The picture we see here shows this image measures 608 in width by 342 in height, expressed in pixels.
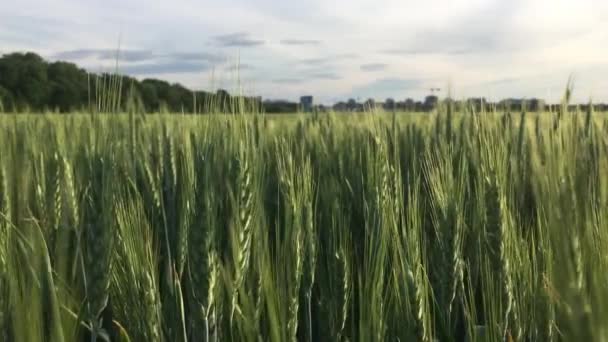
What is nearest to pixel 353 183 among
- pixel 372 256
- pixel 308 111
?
pixel 372 256

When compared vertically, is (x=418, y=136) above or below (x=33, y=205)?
above

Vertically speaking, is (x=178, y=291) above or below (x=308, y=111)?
below

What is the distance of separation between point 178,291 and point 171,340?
0.09m

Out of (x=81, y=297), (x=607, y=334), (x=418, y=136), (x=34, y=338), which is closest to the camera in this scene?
(x=607, y=334)

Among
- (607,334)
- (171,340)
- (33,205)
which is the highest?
(607,334)

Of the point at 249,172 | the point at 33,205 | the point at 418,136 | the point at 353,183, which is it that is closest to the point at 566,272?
the point at 249,172

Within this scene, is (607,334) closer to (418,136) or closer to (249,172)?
(249,172)

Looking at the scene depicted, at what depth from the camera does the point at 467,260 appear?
147cm

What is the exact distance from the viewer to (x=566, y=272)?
491 mm

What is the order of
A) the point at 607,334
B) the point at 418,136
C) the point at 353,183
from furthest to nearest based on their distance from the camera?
the point at 418,136, the point at 353,183, the point at 607,334

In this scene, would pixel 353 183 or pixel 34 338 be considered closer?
pixel 34 338

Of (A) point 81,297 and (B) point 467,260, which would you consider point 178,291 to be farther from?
(B) point 467,260

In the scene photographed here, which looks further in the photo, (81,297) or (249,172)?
(81,297)

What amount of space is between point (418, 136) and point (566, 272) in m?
2.23
